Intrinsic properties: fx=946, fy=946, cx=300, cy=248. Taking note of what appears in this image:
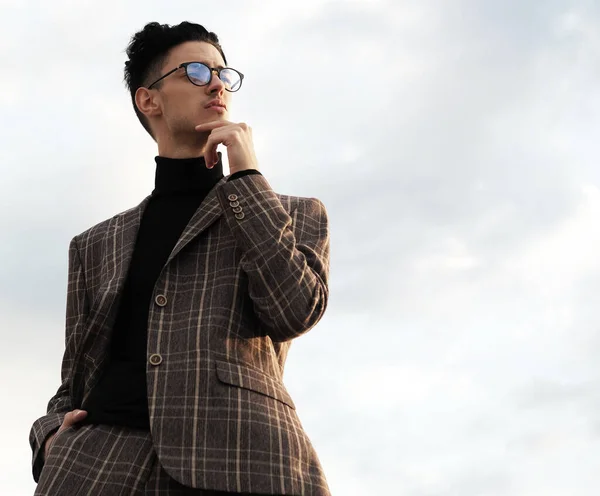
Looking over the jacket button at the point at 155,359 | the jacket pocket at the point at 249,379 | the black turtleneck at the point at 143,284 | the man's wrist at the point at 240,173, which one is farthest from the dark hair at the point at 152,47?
the jacket pocket at the point at 249,379

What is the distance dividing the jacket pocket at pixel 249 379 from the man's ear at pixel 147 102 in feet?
4.81

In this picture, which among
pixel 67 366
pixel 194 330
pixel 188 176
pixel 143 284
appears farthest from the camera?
pixel 188 176

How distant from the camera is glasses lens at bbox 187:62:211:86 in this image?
4277 millimetres

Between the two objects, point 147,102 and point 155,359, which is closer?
point 155,359

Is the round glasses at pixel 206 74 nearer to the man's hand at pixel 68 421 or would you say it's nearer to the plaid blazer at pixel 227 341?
the plaid blazer at pixel 227 341

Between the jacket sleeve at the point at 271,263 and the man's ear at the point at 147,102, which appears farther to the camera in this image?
the man's ear at the point at 147,102

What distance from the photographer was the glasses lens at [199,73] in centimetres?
428

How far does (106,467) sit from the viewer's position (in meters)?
3.61

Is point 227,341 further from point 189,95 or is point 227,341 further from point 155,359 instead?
point 189,95

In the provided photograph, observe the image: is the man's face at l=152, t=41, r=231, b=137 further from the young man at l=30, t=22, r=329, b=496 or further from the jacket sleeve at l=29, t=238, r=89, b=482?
the jacket sleeve at l=29, t=238, r=89, b=482

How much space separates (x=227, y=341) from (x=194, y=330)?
0.14 m

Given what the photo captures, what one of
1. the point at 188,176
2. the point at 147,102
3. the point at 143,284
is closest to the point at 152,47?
the point at 147,102

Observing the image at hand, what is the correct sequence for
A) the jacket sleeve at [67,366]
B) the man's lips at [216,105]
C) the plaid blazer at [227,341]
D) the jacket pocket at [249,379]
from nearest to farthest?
the plaid blazer at [227,341]
the jacket pocket at [249,379]
the jacket sleeve at [67,366]
the man's lips at [216,105]

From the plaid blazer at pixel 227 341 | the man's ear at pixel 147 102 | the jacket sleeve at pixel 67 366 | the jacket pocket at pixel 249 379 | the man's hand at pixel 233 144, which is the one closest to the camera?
the plaid blazer at pixel 227 341
